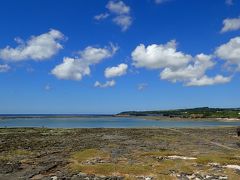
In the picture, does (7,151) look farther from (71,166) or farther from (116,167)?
(116,167)

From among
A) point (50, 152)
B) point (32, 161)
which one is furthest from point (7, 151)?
point (32, 161)

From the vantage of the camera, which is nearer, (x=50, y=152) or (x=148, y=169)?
(x=148, y=169)

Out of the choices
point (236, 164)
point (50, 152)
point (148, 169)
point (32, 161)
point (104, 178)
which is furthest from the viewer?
point (50, 152)

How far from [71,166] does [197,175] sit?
11.2 metres

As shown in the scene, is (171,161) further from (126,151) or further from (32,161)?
(32,161)

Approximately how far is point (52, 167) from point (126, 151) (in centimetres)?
1428

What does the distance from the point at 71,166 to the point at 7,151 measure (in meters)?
14.3

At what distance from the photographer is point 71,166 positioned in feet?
116

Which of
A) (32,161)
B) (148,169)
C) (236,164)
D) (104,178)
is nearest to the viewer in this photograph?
(104,178)

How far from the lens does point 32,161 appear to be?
126 ft

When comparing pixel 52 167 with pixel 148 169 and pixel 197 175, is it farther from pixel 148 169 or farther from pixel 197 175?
pixel 197 175

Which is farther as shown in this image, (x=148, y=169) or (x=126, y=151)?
(x=126, y=151)

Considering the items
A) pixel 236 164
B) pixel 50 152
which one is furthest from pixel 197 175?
pixel 50 152

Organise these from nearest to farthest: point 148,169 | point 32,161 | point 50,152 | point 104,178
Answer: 1. point 104,178
2. point 148,169
3. point 32,161
4. point 50,152
